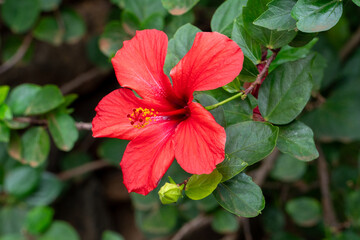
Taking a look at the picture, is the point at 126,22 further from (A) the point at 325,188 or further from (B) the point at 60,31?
(A) the point at 325,188

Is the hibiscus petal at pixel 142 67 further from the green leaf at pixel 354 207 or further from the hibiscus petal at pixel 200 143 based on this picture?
the green leaf at pixel 354 207

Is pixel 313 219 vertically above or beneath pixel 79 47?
beneath

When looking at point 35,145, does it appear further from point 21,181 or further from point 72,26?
Result: point 72,26

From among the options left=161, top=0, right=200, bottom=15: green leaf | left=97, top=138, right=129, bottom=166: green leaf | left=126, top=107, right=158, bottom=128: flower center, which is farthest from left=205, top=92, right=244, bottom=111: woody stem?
left=97, top=138, right=129, bottom=166: green leaf

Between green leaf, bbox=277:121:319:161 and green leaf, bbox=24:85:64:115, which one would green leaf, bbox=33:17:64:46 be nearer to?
green leaf, bbox=24:85:64:115

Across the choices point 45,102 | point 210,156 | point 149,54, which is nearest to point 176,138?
point 210,156

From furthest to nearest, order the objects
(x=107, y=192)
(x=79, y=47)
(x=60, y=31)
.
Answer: (x=107, y=192) → (x=79, y=47) → (x=60, y=31)
